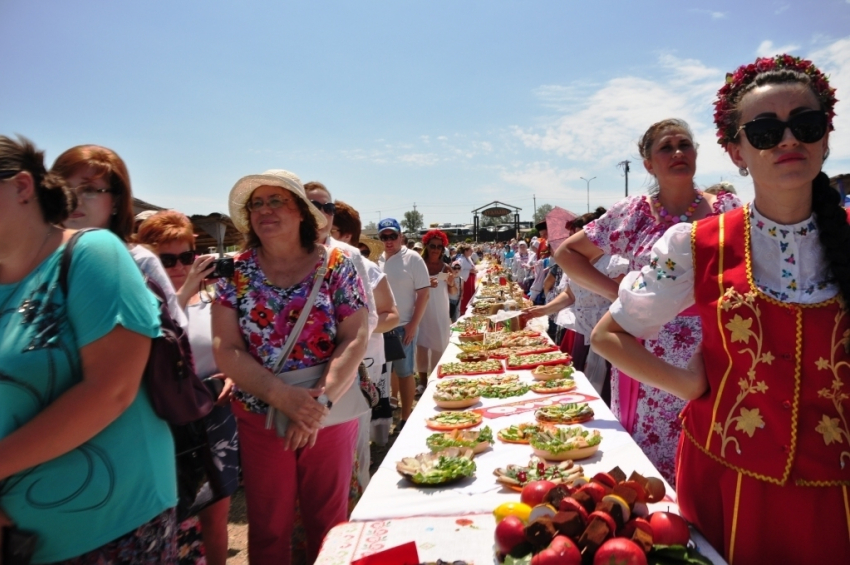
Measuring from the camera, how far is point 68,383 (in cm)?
136

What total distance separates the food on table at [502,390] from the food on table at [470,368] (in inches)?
20.6

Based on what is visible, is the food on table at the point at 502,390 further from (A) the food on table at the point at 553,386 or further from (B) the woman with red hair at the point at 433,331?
(B) the woman with red hair at the point at 433,331

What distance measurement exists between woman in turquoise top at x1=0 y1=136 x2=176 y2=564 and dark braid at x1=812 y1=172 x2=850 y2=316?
5.39 feet

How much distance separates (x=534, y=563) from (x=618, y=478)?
1.54 feet

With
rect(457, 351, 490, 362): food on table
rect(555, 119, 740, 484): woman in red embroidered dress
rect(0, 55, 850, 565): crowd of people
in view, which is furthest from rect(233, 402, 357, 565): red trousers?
rect(457, 351, 490, 362): food on table

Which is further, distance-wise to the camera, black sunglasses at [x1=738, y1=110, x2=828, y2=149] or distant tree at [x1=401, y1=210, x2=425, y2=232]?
distant tree at [x1=401, y1=210, x2=425, y2=232]

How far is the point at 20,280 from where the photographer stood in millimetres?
1393

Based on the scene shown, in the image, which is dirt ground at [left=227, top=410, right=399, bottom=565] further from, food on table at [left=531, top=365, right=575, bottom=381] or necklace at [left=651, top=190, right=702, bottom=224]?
necklace at [left=651, top=190, right=702, bottom=224]

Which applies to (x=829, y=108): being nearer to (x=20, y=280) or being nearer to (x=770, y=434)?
(x=770, y=434)

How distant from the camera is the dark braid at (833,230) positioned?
1.15 meters

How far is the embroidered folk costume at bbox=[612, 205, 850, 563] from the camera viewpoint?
3.74 ft

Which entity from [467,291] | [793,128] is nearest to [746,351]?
[793,128]

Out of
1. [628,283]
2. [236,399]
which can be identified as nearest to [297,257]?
[236,399]

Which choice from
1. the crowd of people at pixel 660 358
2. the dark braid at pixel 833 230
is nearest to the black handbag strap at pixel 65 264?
the crowd of people at pixel 660 358
